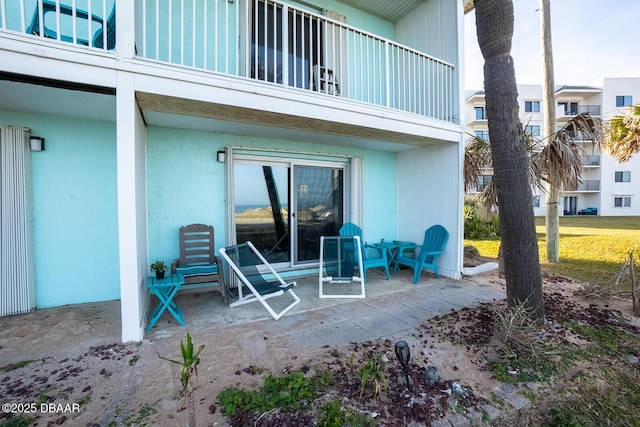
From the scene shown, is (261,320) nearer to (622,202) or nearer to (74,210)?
(74,210)

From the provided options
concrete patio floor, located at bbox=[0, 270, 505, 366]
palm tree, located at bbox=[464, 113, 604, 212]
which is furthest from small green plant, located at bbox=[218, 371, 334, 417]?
palm tree, located at bbox=[464, 113, 604, 212]

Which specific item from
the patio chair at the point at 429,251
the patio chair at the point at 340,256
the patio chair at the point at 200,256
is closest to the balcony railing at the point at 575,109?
the patio chair at the point at 429,251

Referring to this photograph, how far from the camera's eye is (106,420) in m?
1.95

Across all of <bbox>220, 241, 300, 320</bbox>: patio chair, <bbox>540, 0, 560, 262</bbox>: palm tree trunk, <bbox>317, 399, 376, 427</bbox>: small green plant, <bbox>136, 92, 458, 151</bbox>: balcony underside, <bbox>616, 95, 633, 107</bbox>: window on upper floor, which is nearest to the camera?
<bbox>317, 399, 376, 427</bbox>: small green plant

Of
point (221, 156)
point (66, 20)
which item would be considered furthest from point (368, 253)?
point (66, 20)

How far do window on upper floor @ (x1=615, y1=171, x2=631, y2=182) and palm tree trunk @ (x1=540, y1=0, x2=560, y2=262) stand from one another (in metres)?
→ 30.0

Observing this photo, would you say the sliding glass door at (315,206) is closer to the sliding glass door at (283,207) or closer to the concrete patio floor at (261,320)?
the sliding glass door at (283,207)

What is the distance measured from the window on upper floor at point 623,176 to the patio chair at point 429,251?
110 feet

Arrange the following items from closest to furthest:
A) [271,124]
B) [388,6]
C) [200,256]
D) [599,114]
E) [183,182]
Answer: [271,124]
[200,256]
[183,182]
[388,6]
[599,114]

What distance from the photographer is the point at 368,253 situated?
653 centimetres

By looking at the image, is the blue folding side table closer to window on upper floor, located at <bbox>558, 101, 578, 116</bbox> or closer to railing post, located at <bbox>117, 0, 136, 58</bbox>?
railing post, located at <bbox>117, 0, 136, 58</bbox>

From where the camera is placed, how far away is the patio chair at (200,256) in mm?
4133

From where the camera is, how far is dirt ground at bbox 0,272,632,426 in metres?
2.04

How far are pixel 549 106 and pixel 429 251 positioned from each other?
197 inches
